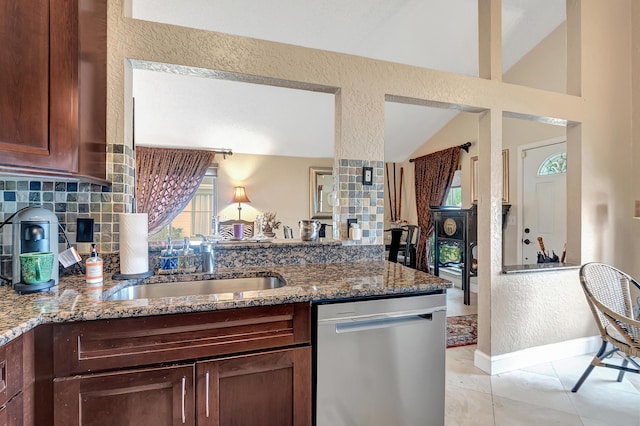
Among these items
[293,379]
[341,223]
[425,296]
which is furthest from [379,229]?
[293,379]

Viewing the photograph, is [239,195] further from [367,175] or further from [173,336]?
[173,336]

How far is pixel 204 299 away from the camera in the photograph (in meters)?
1.11

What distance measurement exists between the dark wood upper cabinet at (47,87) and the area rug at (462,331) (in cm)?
299

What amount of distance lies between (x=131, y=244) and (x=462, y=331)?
296cm

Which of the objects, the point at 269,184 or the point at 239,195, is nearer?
the point at 239,195

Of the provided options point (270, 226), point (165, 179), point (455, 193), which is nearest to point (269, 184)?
point (165, 179)

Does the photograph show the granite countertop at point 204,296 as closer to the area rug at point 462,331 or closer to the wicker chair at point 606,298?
the wicker chair at point 606,298

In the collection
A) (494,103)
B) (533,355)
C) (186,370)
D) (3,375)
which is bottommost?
(533,355)

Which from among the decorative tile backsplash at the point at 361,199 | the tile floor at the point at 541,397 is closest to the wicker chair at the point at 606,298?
the tile floor at the point at 541,397

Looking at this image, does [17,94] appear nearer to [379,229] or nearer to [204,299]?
[204,299]

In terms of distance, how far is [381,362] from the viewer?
1.31 metres

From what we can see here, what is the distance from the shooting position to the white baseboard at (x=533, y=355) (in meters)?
2.21

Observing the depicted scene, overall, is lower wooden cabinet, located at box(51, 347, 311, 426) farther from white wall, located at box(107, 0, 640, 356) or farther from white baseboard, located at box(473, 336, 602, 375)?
white baseboard, located at box(473, 336, 602, 375)

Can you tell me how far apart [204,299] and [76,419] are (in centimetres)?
52
